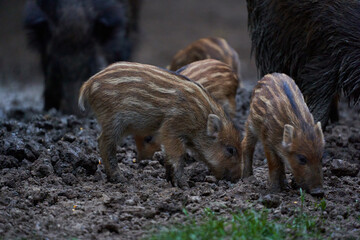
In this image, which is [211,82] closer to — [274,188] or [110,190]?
[274,188]

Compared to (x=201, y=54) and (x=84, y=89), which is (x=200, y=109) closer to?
(x=84, y=89)

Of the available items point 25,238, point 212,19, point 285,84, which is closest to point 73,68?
point 285,84

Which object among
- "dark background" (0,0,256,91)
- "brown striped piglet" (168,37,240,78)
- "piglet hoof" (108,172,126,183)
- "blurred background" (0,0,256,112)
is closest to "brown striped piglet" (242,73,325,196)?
"piglet hoof" (108,172,126,183)

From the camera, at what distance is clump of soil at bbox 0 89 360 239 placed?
3.29 m

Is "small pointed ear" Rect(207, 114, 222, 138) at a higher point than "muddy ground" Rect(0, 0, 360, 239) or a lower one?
higher

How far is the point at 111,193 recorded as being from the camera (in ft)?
12.4

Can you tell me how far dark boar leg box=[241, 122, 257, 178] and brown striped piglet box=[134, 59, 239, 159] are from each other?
2.47ft

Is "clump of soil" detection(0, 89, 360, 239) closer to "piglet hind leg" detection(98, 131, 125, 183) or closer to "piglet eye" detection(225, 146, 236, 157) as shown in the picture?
"piglet hind leg" detection(98, 131, 125, 183)

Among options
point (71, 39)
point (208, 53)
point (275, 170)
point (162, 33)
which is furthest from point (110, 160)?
point (162, 33)

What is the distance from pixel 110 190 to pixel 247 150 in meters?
0.99

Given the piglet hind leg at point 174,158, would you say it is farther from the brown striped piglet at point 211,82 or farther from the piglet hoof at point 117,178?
the brown striped piglet at point 211,82

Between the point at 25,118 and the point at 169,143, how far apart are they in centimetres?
281

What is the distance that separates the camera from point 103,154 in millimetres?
4039

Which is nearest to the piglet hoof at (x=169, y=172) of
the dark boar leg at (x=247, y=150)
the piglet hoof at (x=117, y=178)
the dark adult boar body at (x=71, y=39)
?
the piglet hoof at (x=117, y=178)
